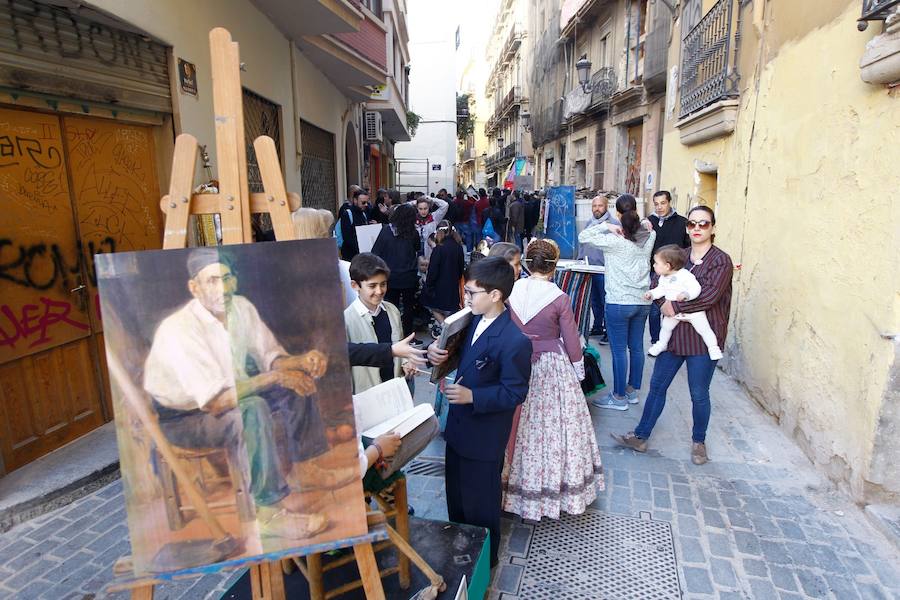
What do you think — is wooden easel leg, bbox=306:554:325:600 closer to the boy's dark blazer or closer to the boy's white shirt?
the boy's dark blazer

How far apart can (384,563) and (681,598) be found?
1527 millimetres

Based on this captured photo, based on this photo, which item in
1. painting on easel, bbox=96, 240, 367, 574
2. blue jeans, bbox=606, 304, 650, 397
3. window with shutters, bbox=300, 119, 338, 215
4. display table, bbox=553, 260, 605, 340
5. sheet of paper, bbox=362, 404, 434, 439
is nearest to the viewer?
painting on easel, bbox=96, 240, 367, 574

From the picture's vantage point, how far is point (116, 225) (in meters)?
4.32

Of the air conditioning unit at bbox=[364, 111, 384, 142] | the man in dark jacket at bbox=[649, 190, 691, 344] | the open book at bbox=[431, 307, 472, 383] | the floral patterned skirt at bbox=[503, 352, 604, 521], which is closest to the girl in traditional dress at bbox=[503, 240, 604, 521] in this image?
the floral patterned skirt at bbox=[503, 352, 604, 521]

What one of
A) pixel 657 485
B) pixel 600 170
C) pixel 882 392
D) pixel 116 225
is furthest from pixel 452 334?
pixel 600 170

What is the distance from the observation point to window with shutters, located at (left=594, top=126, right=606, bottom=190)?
1742cm

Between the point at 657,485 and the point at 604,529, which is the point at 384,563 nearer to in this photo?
the point at 604,529

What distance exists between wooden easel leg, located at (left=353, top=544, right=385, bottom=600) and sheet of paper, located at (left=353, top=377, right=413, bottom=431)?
0.50 meters

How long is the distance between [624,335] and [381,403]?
10.7 feet

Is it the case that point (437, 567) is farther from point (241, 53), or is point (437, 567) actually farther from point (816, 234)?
point (241, 53)

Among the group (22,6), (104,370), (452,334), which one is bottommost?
(104,370)

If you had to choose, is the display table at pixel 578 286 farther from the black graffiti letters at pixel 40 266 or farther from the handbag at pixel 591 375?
the black graffiti letters at pixel 40 266

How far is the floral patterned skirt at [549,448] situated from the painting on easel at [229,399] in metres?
1.70

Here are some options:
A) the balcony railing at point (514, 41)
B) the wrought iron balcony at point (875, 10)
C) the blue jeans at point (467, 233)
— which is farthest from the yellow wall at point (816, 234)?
the balcony railing at point (514, 41)
